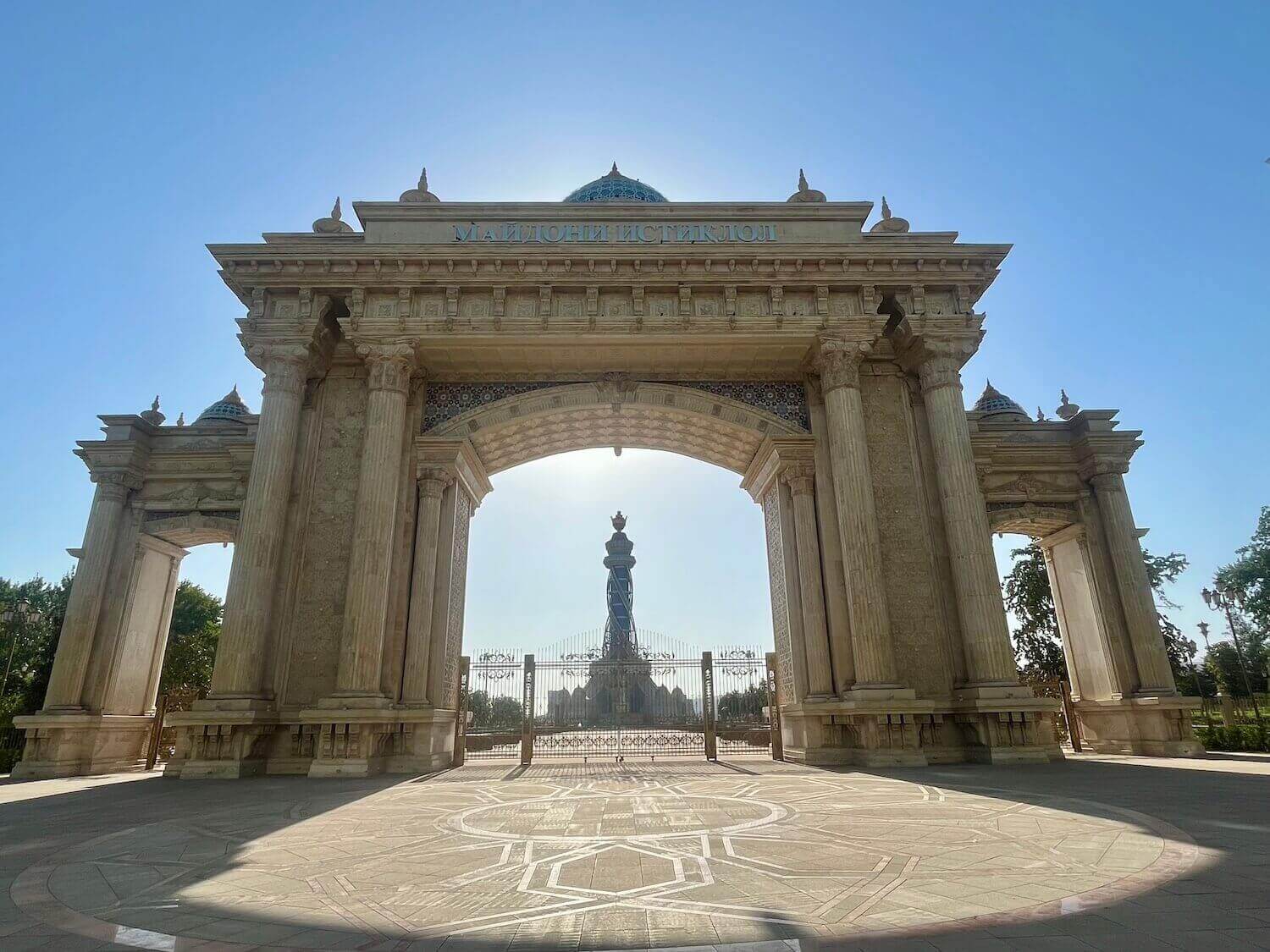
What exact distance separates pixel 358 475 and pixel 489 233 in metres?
6.41

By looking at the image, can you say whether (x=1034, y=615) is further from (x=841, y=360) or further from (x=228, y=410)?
(x=228, y=410)

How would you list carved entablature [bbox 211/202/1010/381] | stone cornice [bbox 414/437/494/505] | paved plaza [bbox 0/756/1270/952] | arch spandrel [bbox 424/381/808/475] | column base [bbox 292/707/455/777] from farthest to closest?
arch spandrel [bbox 424/381/808/475], stone cornice [bbox 414/437/494/505], carved entablature [bbox 211/202/1010/381], column base [bbox 292/707/455/777], paved plaza [bbox 0/756/1270/952]

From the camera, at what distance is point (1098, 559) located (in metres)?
16.1

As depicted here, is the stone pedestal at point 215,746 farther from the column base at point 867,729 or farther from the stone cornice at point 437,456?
the column base at point 867,729

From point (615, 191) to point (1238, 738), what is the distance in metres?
23.6

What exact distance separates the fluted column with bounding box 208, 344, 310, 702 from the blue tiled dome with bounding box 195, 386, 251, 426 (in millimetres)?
5903

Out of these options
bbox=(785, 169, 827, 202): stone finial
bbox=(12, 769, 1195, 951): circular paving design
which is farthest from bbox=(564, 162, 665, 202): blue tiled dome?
bbox=(12, 769, 1195, 951): circular paving design

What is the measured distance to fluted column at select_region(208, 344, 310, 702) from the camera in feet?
41.1

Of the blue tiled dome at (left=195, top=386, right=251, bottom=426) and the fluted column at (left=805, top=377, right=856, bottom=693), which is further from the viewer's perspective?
the blue tiled dome at (left=195, top=386, right=251, bottom=426)

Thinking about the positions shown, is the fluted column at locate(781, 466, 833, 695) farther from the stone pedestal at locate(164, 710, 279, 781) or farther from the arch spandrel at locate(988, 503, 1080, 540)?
the stone pedestal at locate(164, 710, 279, 781)

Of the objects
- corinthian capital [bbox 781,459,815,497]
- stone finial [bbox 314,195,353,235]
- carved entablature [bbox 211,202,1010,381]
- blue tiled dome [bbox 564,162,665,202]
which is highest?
blue tiled dome [bbox 564,162,665,202]

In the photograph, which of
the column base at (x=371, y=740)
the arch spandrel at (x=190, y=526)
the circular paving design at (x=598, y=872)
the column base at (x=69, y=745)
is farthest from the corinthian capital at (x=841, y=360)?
the column base at (x=69, y=745)

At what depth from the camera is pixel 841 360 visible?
15.0m

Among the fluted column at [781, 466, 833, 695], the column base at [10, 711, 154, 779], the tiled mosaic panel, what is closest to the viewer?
the column base at [10, 711, 154, 779]
